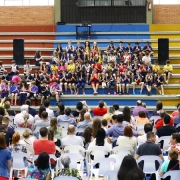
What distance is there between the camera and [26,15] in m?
34.0

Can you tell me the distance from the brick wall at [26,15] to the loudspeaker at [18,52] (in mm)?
6302

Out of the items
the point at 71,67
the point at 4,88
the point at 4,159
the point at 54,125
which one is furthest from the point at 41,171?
the point at 71,67

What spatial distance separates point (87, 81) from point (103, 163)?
48.6 feet

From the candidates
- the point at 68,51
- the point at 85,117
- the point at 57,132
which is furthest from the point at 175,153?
the point at 68,51

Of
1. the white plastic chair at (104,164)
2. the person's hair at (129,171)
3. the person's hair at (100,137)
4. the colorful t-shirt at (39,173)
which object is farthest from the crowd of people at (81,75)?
the person's hair at (129,171)

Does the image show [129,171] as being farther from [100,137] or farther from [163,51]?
[163,51]

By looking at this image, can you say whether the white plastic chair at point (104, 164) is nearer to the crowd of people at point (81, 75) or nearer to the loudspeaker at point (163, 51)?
the crowd of people at point (81, 75)

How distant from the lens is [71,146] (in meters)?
12.7

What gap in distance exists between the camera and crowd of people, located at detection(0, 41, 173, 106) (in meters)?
24.6

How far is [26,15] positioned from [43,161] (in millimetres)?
25201

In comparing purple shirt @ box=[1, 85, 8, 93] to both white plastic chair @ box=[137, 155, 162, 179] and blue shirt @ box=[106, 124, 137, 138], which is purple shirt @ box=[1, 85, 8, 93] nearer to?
blue shirt @ box=[106, 124, 137, 138]

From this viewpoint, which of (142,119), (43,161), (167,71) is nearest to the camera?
(43,161)

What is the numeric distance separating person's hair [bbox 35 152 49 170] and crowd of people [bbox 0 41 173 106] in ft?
47.8

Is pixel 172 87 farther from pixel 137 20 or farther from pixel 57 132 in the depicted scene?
pixel 57 132
